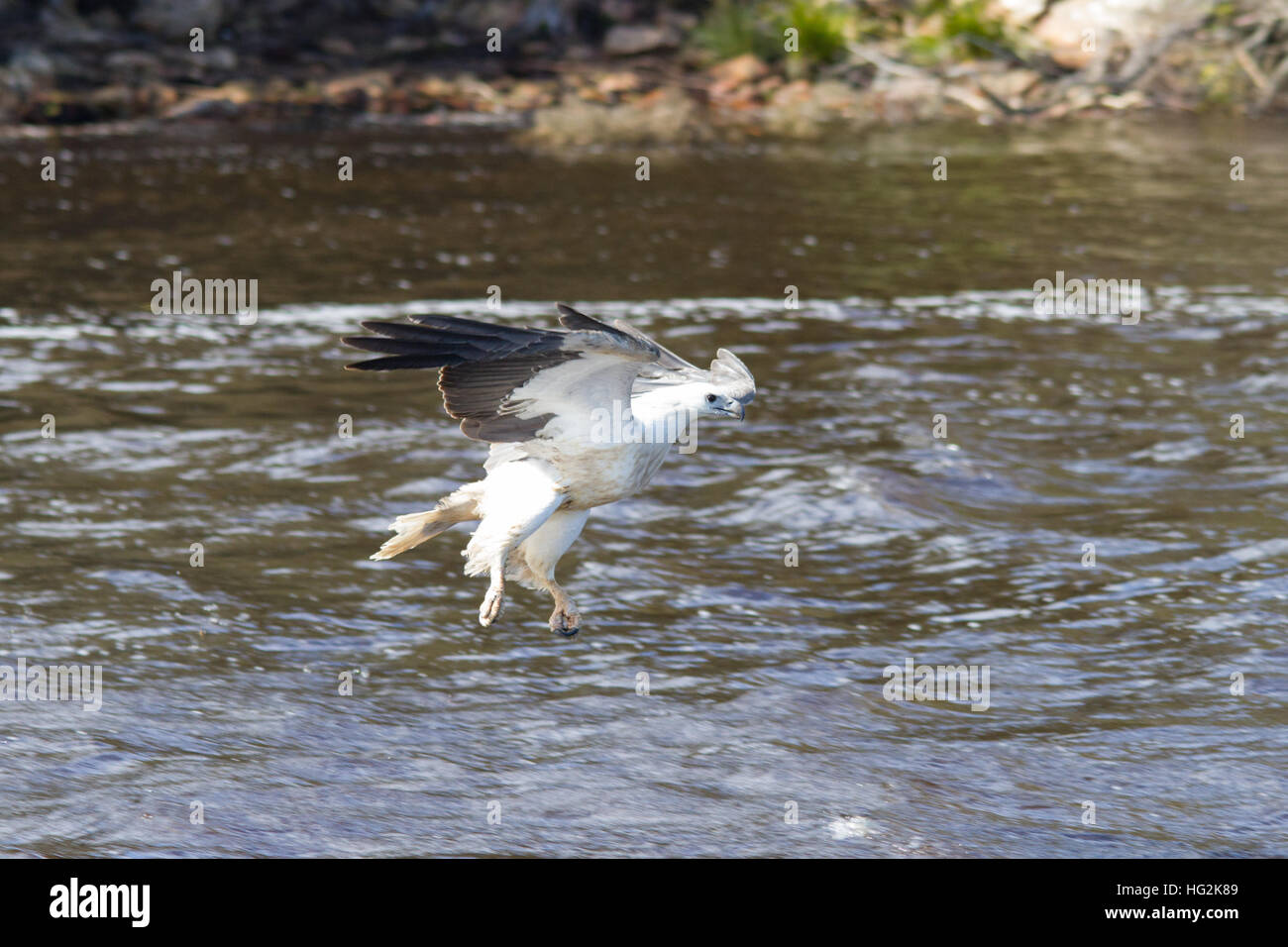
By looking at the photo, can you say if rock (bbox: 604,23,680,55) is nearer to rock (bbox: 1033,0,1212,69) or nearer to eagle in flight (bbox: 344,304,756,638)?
rock (bbox: 1033,0,1212,69)

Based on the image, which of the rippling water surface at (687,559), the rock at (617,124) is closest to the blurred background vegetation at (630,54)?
the rock at (617,124)

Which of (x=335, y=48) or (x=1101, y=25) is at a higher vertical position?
(x=1101, y=25)

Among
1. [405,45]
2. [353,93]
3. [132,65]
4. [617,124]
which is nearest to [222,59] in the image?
[132,65]

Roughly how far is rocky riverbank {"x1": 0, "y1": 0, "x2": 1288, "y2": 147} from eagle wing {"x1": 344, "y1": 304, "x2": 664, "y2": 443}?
15505mm

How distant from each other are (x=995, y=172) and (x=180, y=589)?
44.3 ft

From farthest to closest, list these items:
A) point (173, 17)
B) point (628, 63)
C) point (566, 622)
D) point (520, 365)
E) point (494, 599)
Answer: point (628, 63)
point (173, 17)
point (566, 622)
point (494, 599)
point (520, 365)

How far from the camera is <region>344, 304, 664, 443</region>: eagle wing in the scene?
5535mm

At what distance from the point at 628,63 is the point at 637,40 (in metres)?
0.64

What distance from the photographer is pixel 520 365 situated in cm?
579

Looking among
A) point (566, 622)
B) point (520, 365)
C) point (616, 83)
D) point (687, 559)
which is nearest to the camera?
point (520, 365)

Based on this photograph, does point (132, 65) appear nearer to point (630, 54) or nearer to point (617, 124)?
point (617, 124)

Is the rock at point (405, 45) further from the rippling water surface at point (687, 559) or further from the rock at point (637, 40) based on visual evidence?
the rippling water surface at point (687, 559)

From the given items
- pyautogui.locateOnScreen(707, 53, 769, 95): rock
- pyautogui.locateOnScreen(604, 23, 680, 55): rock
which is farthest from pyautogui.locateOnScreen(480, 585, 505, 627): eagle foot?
pyautogui.locateOnScreen(604, 23, 680, 55): rock

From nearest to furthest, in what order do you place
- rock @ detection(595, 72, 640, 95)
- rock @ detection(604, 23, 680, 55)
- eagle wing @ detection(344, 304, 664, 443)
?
eagle wing @ detection(344, 304, 664, 443) → rock @ detection(595, 72, 640, 95) → rock @ detection(604, 23, 680, 55)
